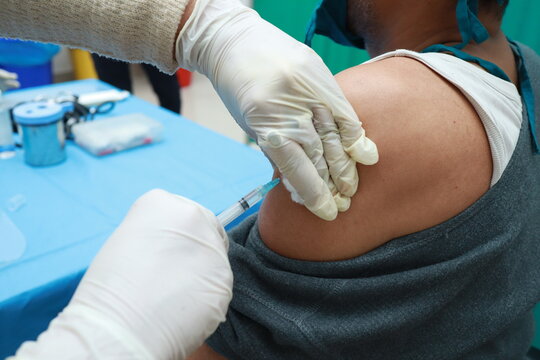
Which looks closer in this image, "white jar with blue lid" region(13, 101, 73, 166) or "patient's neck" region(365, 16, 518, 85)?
"patient's neck" region(365, 16, 518, 85)

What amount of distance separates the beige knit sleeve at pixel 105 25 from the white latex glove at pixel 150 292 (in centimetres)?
32

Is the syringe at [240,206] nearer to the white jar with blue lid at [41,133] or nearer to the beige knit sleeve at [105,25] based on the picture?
the beige knit sleeve at [105,25]

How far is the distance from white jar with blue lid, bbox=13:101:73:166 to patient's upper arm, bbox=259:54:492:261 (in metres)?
1.08

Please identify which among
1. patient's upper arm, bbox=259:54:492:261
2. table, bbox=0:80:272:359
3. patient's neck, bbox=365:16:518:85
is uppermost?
patient's neck, bbox=365:16:518:85

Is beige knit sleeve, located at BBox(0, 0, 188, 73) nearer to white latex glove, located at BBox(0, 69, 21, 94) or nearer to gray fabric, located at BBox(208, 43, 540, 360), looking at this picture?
gray fabric, located at BBox(208, 43, 540, 360)

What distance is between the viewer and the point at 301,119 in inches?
24.0

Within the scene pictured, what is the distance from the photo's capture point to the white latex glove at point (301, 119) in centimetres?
60

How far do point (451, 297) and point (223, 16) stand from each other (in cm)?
59

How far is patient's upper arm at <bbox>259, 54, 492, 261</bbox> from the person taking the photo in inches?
24.0

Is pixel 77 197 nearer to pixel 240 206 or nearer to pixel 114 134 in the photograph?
pixel 114 134

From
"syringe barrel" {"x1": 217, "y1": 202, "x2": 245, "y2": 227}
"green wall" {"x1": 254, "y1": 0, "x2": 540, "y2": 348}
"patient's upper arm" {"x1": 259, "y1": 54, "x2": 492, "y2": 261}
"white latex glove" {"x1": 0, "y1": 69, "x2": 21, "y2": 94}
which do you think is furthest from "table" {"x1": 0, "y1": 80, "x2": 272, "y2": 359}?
"green wall" {"x1": 254, "y1": 0, "x2": 540, "y2": 348}

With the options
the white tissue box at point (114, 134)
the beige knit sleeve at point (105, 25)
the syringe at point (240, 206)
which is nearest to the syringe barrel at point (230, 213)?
the syringe at point (240, 206)

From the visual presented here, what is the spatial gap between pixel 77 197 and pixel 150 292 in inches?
34.9

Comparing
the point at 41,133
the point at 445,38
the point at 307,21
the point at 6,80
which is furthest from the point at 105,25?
the point at 307,21
